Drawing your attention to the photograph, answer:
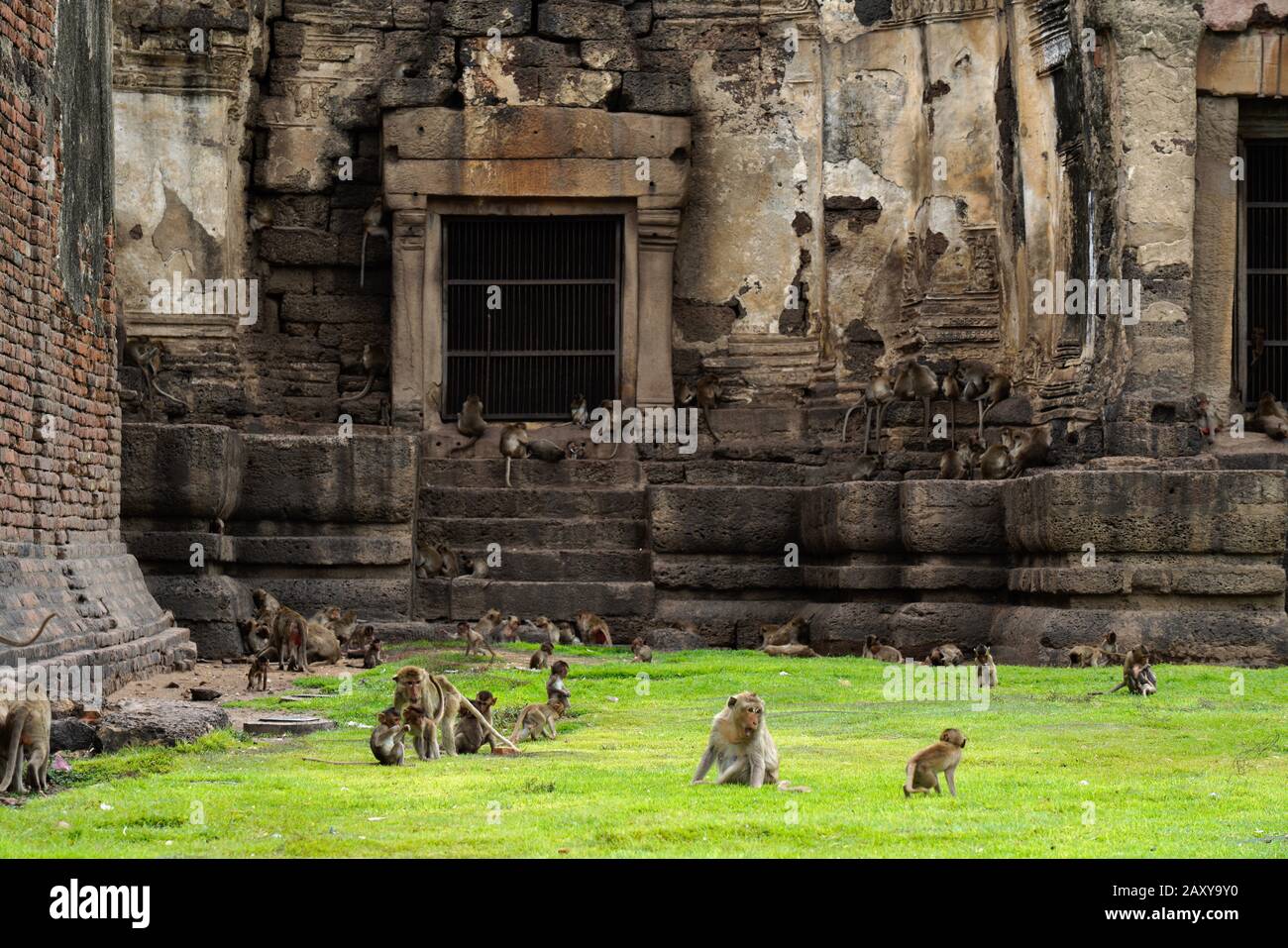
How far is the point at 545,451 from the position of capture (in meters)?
18.4

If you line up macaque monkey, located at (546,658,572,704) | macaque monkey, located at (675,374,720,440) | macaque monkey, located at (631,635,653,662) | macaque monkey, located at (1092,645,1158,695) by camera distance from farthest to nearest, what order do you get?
macaque monkey, located at (675,374,720,440)
macaque monkey, located at (631,635,653,662)
macaque monkey, located at (1092,645,1158,695)
macaque monkey, located at (546,658,572,704)

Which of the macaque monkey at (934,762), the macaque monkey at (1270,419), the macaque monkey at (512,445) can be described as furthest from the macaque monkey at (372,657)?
the macaque monkey at (1270,419)

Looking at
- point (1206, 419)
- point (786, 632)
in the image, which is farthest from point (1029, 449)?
point (786, 632)

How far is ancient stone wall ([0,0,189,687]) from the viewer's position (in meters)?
11.9

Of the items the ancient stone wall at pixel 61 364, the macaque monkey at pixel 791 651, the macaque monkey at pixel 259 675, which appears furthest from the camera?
the macaque monkey at pixel 791 651

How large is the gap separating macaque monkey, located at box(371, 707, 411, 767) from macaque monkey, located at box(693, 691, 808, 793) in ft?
4.94

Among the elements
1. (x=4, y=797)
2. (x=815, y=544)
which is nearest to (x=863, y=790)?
(x=4, y=797)

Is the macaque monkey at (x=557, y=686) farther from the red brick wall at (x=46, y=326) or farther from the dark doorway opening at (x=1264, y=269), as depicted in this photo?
the dark doorway opening at (x=1264, y=269)

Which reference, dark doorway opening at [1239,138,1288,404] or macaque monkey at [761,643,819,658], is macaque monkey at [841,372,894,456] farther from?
dark doorway opening at [1239,138,1288,404]

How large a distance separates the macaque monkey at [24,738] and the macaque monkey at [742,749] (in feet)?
8.51

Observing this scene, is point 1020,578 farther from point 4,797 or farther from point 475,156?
point 4,797

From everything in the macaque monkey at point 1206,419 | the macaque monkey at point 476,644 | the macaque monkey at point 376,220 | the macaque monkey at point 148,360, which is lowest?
the macaque monkey at point 476,644

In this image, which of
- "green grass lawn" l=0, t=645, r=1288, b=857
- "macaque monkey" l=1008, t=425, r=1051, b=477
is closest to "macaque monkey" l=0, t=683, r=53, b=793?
"green grass lawn" l=0, t=645, r=1288, b=857

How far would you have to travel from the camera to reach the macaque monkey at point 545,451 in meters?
18.4
